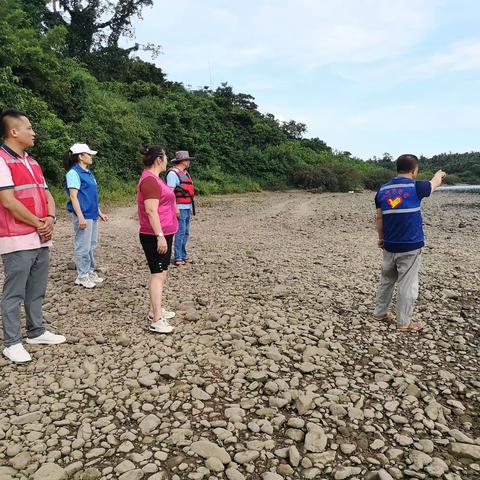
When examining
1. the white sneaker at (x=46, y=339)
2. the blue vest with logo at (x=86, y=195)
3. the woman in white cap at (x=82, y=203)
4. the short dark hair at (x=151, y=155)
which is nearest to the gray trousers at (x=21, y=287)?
the white sneaker at (x=46, y=339)

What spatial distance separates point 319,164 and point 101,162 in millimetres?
22643

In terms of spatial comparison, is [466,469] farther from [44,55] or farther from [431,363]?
[44,55]

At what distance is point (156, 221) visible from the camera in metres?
4.32

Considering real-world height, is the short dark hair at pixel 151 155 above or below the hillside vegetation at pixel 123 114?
below

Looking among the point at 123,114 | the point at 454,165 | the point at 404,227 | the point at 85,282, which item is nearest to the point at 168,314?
the point at 85,282

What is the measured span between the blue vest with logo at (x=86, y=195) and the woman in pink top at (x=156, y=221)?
1.84 meters

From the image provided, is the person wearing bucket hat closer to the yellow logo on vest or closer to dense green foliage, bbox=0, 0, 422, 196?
the yellow logo on vest

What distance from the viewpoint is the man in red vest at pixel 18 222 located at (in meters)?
3.77

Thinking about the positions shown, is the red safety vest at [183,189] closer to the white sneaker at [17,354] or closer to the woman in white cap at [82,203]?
the woman in white cap at [82,203]

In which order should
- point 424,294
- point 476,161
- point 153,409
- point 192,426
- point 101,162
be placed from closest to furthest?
point 192,426, point 153,409, point 424,294, point 101,162, point 476,161

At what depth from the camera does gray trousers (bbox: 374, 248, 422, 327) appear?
189 inches

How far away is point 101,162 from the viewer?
840 inches

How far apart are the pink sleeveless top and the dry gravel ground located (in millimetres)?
1239

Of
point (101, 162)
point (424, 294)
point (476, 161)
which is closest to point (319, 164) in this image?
point (101, 162)
